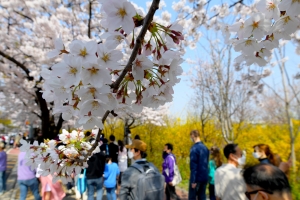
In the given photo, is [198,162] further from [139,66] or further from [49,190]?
[139,66]

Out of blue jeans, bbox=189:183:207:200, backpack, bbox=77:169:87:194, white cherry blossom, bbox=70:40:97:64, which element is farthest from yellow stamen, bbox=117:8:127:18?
backpack, bbox=77:169:87:194

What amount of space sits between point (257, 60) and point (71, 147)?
91 cm

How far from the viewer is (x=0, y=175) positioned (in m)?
7.24

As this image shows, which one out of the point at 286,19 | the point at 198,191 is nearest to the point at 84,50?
the point at 286,19

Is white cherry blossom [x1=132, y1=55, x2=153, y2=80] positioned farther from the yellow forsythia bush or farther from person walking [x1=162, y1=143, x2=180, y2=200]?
the yellow forsythia bush

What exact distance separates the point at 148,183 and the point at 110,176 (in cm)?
283

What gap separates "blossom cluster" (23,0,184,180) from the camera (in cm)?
75

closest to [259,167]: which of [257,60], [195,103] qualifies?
[257,60]

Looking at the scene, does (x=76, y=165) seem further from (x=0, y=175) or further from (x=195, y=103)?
(x=195, y=103)

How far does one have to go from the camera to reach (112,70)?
0.83 meters

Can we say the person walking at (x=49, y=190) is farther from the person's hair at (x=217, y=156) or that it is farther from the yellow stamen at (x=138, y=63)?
the yellow stamen at (x=138, y=63)

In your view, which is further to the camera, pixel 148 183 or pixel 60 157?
pixel 148 183

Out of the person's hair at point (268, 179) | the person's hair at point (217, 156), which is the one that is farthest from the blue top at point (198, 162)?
the person's hair at point (268, 179)

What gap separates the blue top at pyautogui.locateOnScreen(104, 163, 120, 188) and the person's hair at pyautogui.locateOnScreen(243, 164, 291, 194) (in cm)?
417
